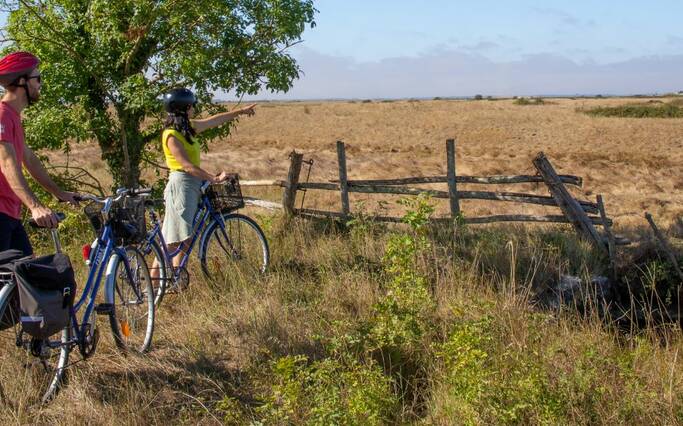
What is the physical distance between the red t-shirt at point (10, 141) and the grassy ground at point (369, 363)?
1.00 metres

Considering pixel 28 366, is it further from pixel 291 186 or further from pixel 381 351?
pixel 291 186

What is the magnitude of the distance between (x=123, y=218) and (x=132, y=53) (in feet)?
13.2

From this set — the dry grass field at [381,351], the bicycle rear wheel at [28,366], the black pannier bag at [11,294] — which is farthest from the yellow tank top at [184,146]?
the black pannier bag at [11,294]

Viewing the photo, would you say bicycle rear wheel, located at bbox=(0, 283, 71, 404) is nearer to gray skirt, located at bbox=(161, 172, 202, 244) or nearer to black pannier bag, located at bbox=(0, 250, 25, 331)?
black pannier bag, located at bbox=(0, 250, 25, 331)

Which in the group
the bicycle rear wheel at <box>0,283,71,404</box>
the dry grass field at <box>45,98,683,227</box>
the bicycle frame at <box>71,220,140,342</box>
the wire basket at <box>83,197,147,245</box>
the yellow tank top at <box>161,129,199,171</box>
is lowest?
the dry grass field at <box>45,98,683,227</box>

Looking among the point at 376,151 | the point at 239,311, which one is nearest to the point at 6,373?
the point at 239,311

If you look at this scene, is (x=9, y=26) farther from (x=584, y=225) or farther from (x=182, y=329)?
(x=584, y=225)

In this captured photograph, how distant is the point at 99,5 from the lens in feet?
24.2

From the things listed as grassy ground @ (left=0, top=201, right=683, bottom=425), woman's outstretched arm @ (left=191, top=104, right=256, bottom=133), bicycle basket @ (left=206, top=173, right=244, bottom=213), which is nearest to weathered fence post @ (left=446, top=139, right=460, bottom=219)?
grassy ground @ (left=0, top=201, right=683, bottom=425)

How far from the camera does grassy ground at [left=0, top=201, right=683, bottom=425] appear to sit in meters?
3.84

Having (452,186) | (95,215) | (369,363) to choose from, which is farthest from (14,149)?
(452,186)

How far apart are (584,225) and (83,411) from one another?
6440 mm

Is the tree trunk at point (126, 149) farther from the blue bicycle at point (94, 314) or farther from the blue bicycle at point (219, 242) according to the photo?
the blue bicycle at point (94, 314)

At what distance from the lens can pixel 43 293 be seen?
361cm
